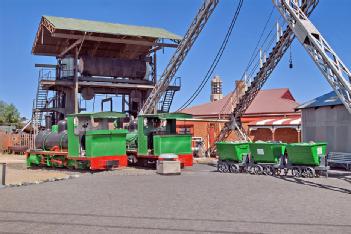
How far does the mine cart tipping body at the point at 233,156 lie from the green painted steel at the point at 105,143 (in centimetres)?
475

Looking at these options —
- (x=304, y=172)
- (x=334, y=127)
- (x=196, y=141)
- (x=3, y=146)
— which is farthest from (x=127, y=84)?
(x=304, y=172)

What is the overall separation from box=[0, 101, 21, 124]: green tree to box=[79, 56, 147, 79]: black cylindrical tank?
41681mm

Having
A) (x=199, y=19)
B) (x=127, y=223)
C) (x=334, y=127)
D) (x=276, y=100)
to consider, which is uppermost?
(x=199, y=19)

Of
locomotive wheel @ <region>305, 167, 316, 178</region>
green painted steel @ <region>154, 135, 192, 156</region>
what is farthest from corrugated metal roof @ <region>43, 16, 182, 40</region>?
locomotive wheel @ <region>305, 167, 316, 178</region>

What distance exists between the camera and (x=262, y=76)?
89.4 feet

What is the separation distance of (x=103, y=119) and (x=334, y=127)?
1145 cm

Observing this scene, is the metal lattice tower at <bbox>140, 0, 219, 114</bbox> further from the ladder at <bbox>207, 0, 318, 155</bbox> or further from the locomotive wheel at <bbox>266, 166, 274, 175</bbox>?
the locomotive wheel at <bbox>266, 166, 274, 175</bbox>

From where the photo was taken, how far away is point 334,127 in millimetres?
22016

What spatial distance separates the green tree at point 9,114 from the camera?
7719cm

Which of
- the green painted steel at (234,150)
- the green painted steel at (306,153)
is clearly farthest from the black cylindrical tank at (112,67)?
the green painted steel at (306,153)

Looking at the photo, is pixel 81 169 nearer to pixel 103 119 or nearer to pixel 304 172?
pixel 103 119

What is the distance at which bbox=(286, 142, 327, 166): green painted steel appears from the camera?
57.2ft

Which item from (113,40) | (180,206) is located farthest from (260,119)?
(180,206)

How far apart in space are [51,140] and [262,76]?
13048mm
